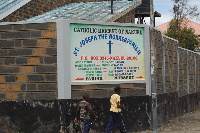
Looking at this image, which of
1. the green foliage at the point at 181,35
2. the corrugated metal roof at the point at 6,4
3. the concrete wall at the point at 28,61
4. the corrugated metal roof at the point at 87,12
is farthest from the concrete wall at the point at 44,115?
the green foliage at the point at 181,35

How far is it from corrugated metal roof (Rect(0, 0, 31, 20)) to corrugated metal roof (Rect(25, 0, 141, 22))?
126 centimetres

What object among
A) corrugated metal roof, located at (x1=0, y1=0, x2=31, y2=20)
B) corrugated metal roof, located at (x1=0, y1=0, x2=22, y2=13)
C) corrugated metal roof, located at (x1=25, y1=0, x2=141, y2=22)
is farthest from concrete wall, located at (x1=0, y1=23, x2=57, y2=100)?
corrugated metal roof, located at (x1=25, y1=0, x2=141, y2=22)

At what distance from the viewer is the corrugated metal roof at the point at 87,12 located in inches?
966

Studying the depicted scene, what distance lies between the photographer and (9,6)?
21.9m

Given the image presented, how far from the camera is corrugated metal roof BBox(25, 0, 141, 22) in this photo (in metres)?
24.5

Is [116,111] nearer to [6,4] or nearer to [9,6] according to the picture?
[9,6]

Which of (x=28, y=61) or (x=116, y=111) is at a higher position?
(x=28, y=61)

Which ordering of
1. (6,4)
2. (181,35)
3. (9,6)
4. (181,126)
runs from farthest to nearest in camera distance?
(181,35) → (6,4) → (9,6) → (181,126)

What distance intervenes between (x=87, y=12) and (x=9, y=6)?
6.27 metres

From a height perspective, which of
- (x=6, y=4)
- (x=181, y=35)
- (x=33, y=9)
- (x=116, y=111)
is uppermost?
(x=181, y=35)

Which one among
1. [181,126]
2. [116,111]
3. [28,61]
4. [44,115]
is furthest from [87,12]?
[116,111]

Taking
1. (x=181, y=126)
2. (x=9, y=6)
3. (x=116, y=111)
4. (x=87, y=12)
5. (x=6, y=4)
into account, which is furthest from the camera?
(x=87, y=12)

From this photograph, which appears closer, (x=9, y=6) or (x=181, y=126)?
(x=181, y=126)

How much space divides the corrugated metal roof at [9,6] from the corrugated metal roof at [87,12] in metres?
1.26
